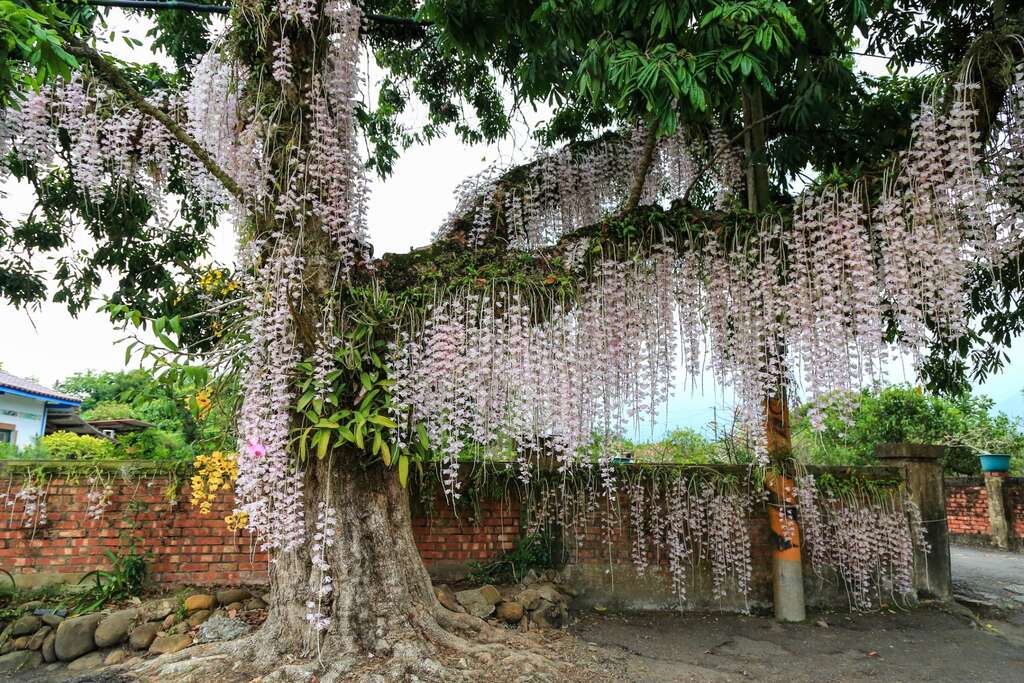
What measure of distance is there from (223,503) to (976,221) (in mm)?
5427

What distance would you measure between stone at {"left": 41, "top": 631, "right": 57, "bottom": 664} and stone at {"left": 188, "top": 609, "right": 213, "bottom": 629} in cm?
84

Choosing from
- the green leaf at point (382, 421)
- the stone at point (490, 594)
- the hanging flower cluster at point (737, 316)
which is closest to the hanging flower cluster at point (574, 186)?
the hanging flower cluster at point (737, 316)

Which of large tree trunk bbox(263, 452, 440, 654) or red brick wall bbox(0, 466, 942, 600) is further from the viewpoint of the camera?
red brick wall bbox(0, 466, 942, 600)

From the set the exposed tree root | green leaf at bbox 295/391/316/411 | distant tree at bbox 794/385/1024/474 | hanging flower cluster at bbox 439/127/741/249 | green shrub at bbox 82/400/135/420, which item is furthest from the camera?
green shrub at bbox 82/400/135/420

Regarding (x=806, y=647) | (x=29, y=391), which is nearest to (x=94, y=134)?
(x=806, y=647)

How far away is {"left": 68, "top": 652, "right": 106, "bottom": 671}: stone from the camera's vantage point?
394cm

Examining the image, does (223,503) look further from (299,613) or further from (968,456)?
(968,456)

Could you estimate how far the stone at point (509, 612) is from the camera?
14.9 ft

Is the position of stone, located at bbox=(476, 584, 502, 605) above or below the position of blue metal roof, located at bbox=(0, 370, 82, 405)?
below

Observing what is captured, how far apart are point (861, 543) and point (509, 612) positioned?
10.7ft

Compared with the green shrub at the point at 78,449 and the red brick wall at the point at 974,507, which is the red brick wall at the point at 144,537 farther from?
the red brick wall at the point at 974,507

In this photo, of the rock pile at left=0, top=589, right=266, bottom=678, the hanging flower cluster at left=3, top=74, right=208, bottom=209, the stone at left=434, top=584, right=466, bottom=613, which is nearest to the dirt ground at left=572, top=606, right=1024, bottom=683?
the stone at left=434, top=584, right=466, bottom=613

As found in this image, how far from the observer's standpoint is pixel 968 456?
35.6ft

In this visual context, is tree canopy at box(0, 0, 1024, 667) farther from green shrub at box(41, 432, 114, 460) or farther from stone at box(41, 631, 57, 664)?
green shrub at box(41, 432, 114, 460)
